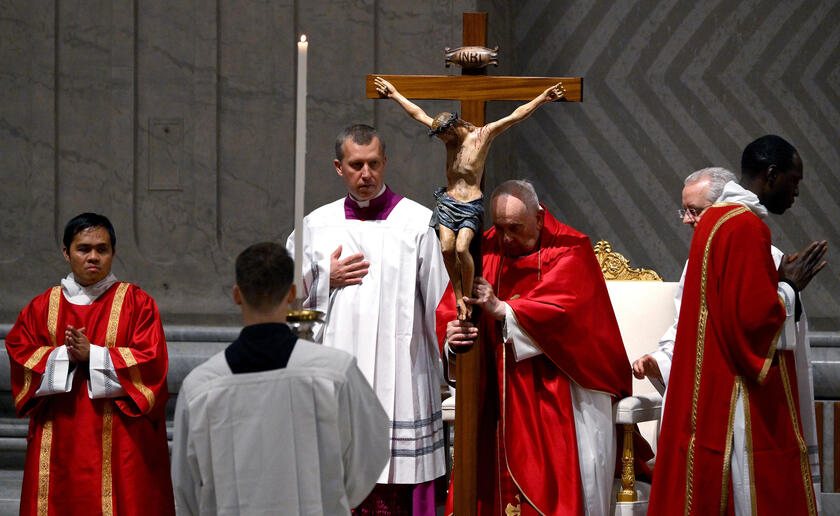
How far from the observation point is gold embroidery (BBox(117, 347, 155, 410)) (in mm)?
4672

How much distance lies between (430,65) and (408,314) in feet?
7.09

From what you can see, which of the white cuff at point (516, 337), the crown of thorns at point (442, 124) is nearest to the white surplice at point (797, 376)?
the white cuff at point (516, 337)

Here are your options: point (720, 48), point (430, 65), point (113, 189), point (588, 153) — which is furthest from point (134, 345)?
point (720, 48)

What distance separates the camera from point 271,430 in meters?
2.89

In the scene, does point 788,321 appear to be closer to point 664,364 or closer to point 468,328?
point 664,364

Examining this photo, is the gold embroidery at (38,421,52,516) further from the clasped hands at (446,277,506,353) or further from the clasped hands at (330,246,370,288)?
the clasped hands at (446,277,506,353)

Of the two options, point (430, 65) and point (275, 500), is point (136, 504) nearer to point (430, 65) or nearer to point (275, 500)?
point (275, 500)

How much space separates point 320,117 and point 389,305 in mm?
2135

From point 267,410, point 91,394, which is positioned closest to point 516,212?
point 267,410

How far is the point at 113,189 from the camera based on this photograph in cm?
649

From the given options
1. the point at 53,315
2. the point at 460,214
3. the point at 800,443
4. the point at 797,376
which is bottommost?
the point at 800,443

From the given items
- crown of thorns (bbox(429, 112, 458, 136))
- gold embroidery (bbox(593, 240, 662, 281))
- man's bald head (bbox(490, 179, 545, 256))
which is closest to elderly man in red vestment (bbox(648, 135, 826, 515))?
man's bald head (bbox(490, 179, 545, 256))

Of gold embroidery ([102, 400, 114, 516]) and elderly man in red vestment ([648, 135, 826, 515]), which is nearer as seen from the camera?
elderly man in red vestment ([648, 135, 826, 515])

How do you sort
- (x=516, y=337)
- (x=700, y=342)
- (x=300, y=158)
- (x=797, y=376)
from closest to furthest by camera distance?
(x=300, y=158)
(x=700, y=342)
(x=516, y=337)
(x=797, y=376)
